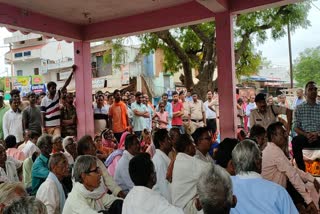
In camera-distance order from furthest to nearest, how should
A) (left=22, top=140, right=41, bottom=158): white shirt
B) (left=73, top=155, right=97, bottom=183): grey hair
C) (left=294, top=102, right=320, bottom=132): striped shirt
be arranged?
(left=294, top=102, right=320, bottom=132): striped shirt → (left=22, top=140, right=41, bottom=158): white shirt → (left=73, top=155, right=97, bottom=183): grey hair

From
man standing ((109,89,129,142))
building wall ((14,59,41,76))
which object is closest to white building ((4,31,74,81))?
building wall ((14,59,41,76))

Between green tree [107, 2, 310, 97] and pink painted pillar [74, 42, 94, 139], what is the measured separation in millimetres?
4816

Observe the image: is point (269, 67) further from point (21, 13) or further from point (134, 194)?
point (134, 194)

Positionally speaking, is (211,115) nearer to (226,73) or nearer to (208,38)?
(208,38)

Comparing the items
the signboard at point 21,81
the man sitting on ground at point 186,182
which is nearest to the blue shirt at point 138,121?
the man sitting on ground at point 186,182

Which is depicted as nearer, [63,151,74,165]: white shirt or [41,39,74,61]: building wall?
[63,151,74,165]: white shirt

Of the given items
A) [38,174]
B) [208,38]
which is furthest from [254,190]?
[208,38]

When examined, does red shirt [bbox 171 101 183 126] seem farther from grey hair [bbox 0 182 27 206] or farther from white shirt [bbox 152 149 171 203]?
grey hair [bbox 0 182 27 206]

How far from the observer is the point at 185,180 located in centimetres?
356

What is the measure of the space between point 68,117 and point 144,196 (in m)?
5.28

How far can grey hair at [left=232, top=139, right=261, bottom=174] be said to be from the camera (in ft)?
8.45

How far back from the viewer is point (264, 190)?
7.85 ft

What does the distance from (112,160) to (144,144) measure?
227 centimetres

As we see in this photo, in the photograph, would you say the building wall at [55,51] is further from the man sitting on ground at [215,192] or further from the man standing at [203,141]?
the man sitting on ground at [215,192]
